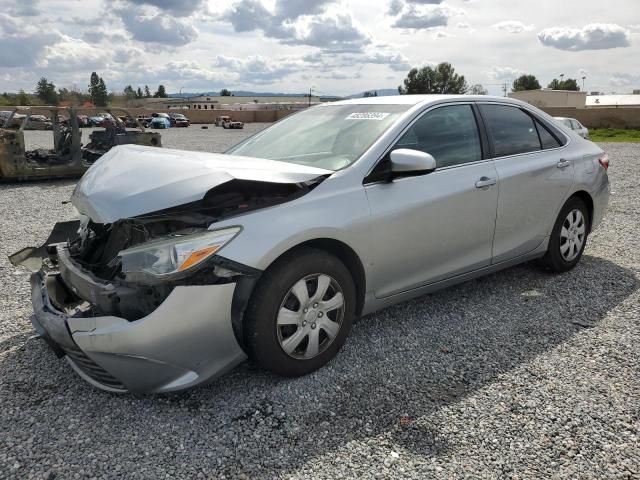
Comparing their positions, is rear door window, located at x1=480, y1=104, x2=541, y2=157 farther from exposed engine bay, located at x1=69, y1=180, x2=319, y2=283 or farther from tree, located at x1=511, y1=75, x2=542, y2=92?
tree, located at x1=511, y1=75, x2=542, y2=92

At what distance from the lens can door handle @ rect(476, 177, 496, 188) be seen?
13.0 feet

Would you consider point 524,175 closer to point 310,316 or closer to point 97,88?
point 310,316

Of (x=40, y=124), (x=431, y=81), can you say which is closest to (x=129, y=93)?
(x=431, y=81)

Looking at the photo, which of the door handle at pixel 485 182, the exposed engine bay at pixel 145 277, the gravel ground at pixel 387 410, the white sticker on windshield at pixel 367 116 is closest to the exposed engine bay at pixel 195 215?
the exposed engine bay at pixel 145 277

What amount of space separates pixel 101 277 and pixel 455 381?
2.15 m

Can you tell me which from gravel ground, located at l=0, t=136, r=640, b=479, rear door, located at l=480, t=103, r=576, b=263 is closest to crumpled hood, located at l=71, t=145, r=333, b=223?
gravel ground, located at l=0, t=136, r=640, b=479

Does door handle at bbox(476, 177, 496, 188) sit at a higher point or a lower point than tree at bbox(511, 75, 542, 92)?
lower

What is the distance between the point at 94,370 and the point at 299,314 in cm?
112

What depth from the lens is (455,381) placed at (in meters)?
3.19

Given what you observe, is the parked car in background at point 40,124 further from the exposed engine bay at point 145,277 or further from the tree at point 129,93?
the tree at point 129,93

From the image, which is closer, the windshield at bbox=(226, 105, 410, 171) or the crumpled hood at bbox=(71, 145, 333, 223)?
the crumpled hood at bbox=(71, 145, 333, 223)

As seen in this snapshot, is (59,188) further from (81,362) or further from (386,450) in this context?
(386,450)

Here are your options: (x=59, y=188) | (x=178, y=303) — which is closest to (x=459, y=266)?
(x=178, y=303)

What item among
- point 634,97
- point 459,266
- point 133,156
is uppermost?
point 634,97
